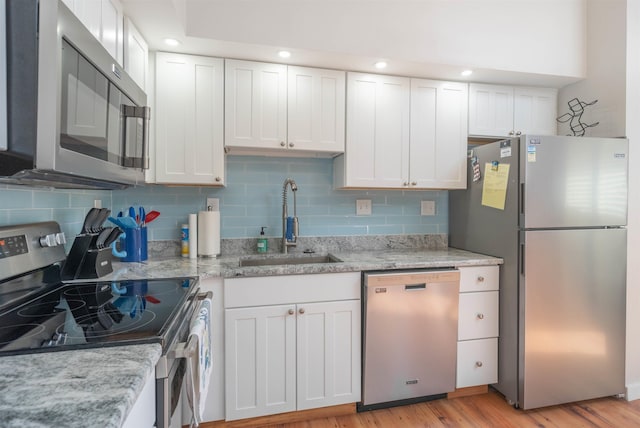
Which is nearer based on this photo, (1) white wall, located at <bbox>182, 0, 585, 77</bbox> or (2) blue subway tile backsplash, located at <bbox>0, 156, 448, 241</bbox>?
(1) white wall, located at <bbox>182, 0, 585, 77</bbox>

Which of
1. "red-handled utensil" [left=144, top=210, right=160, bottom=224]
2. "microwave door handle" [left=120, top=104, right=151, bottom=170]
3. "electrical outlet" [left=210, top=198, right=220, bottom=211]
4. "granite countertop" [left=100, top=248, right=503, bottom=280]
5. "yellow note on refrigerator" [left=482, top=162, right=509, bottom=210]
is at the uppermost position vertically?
"microwave door handle" [left=120, top=104, right=151, bottom=170]

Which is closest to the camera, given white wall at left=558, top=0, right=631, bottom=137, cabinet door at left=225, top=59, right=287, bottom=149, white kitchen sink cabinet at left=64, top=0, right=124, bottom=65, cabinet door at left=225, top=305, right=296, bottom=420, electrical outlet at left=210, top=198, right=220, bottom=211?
white kitchen sink cabinet at left=64, top=0, right=124, bottom=65

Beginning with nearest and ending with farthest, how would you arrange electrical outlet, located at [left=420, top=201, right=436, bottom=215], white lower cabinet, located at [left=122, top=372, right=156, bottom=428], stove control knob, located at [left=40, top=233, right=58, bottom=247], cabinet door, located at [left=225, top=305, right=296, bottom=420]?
white lower cabinet, located at [left=122, top=372, right=156, bottom=428]
stove control knob, located at [left=40, top=233, right=58, bottom=247]
cabinet door, located at [left=225, top=305, right=296, bottom=420]
electrical outlet, located at [left=420, top=201, right=436, bottom=215]

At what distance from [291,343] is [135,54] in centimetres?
168

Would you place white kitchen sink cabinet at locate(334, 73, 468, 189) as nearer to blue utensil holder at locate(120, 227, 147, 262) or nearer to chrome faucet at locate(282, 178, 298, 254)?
chrome faucet at locate(282, 178, 298, 254)

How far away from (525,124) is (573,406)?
6.13ft

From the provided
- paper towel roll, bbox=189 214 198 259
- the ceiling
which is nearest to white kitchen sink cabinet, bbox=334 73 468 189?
the ceiling

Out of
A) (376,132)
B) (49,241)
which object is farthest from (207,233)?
(376,132)

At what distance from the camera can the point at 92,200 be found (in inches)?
71.5

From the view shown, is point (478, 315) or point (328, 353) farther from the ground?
point (478, 315)

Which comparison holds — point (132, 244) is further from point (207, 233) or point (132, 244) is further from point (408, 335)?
point (408, 335)

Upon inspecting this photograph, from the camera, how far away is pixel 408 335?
183 cm

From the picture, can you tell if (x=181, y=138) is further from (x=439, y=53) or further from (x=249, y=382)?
(x=439, y=53)

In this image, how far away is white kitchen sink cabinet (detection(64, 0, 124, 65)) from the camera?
3.56 feet
